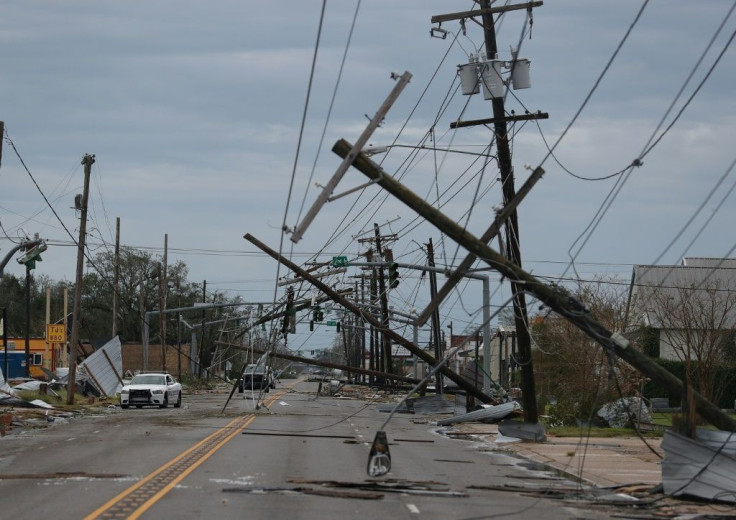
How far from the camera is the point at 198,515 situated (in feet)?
42.8

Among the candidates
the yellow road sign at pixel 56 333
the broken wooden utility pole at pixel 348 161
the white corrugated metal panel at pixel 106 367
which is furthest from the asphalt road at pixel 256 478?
the yellow road sign at pixel 56 333

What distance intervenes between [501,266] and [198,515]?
7.76 meters

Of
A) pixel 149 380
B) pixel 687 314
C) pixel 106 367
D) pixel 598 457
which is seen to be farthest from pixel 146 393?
pixel 598 457

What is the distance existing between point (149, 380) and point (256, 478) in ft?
104

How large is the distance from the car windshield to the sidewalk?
18921 mm

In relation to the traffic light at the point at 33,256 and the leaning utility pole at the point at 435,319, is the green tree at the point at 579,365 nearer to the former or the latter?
the leaning utility pole at the point at 435,319

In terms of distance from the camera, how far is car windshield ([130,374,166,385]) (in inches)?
1895

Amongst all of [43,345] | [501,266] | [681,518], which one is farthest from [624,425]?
[43,345]

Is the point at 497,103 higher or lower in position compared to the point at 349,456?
higher

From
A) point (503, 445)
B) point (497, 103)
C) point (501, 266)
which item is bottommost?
point (503, 445)

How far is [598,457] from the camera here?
25188 millimetres

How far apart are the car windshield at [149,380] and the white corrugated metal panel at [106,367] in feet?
24.2

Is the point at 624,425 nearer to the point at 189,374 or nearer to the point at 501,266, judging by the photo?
the point at 501,266

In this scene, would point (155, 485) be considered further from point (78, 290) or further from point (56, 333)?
point (56, 333)
